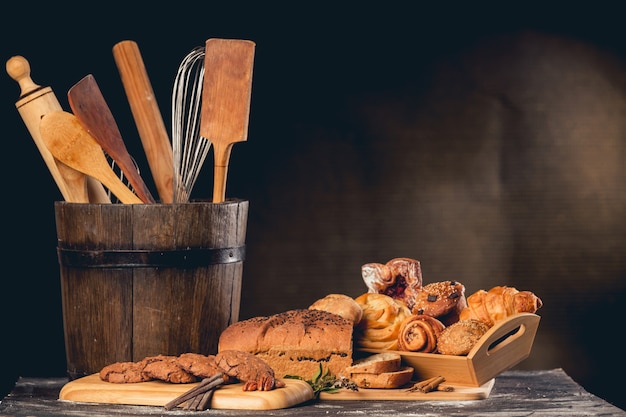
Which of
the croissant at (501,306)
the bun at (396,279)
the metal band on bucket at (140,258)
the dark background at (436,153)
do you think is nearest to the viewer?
the metal band on bucket at (140,258)

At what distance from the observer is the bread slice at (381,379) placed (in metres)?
2.54

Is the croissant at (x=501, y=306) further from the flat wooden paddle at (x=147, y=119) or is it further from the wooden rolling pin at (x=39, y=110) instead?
the wooden rolling pin at (x=39, y=110)

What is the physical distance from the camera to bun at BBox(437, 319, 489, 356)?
257cm

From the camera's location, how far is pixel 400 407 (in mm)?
2406

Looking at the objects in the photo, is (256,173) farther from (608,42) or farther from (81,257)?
(608,42)

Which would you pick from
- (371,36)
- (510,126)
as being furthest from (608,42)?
(371,36)

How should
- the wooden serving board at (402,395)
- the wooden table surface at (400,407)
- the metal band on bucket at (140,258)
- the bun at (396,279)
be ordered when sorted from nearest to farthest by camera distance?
the wooden table surface at (400,407)
the wooden serving board at (402,395)
the metal band on bucket at (140,258)
the bun at (396,279)

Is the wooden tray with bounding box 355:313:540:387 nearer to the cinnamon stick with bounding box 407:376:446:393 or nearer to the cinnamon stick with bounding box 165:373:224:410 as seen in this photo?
the cinnamon stick with bounding box 407:376:446:393

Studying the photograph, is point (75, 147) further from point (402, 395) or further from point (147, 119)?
point (402, 395)

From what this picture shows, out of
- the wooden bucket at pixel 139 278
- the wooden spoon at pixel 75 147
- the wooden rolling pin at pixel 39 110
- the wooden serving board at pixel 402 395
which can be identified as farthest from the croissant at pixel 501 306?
the wooden rolling pin at pixel 39 110

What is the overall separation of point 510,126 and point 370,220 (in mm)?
558

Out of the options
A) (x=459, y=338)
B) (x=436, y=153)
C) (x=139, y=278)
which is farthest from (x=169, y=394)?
(x=436, y=153)

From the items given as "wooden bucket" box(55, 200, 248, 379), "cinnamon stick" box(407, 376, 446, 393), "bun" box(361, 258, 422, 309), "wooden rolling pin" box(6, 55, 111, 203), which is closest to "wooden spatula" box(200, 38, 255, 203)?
"wooden bucket" box(55, 200, 248, 379)

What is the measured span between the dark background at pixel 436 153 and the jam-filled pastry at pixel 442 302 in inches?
31.3
